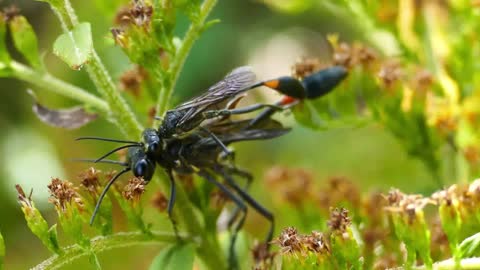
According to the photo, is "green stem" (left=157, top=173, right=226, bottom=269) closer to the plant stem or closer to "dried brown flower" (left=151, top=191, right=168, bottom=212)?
"dried brown flower" (left=151, top=191, right=168, bottom=212)

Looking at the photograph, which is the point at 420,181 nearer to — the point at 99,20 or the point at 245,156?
the point at 245,156

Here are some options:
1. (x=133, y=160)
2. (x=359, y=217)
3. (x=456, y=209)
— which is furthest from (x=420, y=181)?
(x=133, y=160)

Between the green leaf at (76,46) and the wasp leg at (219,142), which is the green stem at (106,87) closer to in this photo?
the green leaf at (76,46)

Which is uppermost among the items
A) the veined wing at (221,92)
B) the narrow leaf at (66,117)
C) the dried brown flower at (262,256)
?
the narrow leaf at (66,117)

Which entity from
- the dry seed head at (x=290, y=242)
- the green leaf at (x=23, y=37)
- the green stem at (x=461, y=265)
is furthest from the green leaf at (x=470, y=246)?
the green leaf at (x=23, y=37)

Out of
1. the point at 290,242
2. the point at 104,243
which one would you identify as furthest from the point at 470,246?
the point at 104,243
